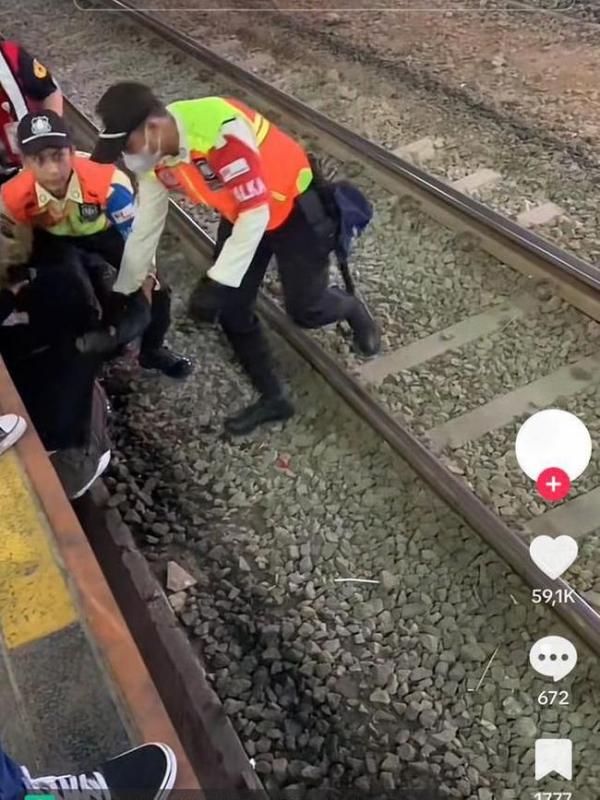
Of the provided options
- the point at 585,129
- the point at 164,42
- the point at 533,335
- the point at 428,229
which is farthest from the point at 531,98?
the point at 164,42

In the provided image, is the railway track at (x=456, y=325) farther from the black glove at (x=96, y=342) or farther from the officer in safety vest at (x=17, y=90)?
the officer in safety vest at (x=17, y=90)

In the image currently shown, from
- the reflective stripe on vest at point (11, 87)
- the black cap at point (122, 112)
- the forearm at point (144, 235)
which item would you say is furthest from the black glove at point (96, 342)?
the reflective stripe on vest at point (11, 87)

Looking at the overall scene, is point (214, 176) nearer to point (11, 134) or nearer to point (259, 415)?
point (259, 415)

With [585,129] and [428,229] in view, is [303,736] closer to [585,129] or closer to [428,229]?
[428,229]

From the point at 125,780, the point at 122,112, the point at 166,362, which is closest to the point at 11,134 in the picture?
the point at 166,362

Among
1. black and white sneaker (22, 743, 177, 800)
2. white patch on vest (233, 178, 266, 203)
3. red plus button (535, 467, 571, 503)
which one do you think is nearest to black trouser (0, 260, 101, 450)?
white patch on vest (233, 178, 266, 203)

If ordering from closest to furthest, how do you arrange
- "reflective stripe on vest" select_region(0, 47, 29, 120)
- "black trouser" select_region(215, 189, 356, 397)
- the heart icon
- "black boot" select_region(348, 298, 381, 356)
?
the heart icon < "black trouser" select_region(215, 189, 356, 397) < "reflective stripe on vest" select_region(0, 47, 29, 120) < "black boot" select_region(348, 298, 381, 356)

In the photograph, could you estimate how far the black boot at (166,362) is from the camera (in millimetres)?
4164

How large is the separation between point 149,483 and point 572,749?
1884 mm

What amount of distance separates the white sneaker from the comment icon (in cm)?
185

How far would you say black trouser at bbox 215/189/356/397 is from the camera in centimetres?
347

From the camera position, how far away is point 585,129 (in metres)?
5.36

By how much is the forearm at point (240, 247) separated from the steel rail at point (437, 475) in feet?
2.87

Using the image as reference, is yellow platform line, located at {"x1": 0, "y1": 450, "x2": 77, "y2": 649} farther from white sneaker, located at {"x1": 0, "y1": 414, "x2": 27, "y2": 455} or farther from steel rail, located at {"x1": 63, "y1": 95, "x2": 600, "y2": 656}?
steel rail, located at {"x1": 63, "y1": 95, "x2": 600, "y2": 656}
